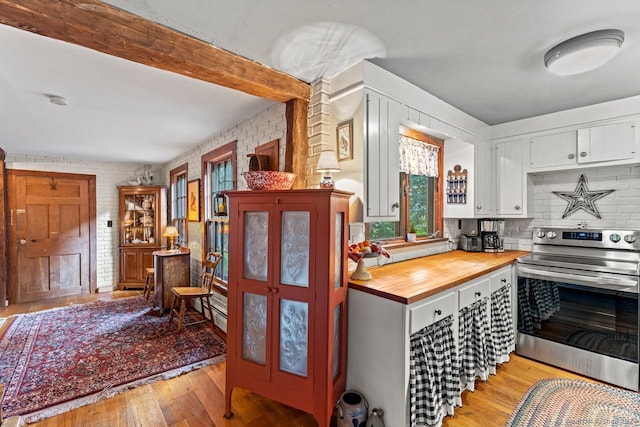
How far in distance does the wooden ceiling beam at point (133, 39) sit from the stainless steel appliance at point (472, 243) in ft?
8.64

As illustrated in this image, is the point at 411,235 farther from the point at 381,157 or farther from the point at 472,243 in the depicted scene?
the point at 381,157

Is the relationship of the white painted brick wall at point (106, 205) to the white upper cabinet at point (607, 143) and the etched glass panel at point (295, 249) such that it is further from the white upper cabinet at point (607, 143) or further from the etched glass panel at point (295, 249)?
the white upper cabinet at point (607, 143)

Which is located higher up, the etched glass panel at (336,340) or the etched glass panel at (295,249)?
the etched glass panel at (295,249)

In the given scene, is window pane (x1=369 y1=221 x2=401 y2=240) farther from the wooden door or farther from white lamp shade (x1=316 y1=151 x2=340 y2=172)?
the wooden door

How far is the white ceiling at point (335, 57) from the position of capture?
156 centimetres

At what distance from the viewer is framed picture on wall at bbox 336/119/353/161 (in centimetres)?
220

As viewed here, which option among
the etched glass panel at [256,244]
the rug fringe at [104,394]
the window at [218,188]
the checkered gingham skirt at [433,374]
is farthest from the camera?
the window at [218,188]

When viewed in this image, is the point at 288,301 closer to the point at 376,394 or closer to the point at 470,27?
the point at 376,394

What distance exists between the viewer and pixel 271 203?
184 cm

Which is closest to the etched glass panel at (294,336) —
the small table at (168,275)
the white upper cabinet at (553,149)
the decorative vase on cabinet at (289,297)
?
the decorative vase on cabinet at (289,297)

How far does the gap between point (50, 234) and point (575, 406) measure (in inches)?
279

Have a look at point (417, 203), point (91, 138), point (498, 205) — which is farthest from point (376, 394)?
point (91, 138)

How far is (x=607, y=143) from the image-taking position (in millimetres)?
2789

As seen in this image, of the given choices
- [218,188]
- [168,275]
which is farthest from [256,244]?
[168,275]
